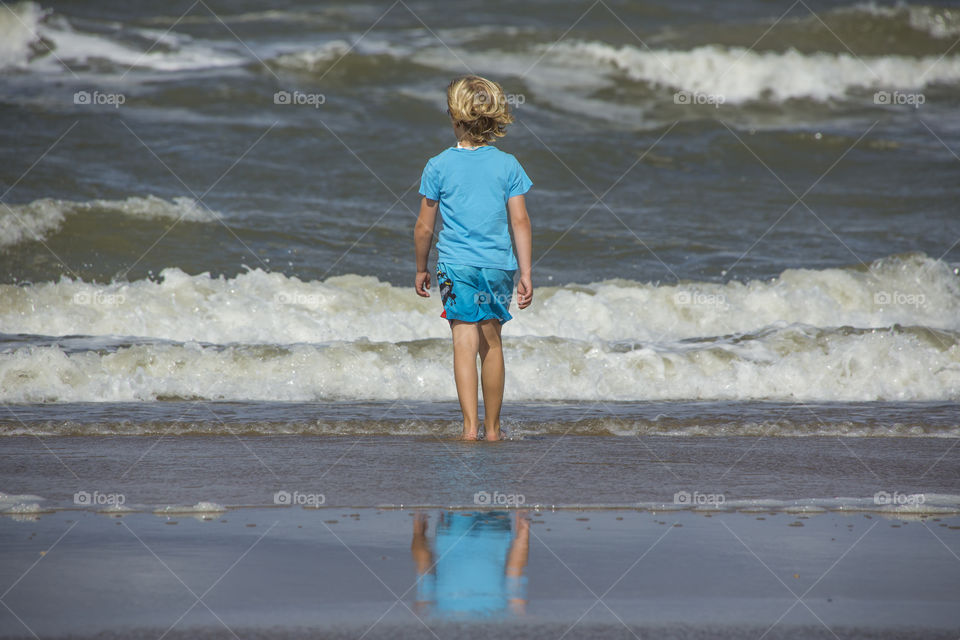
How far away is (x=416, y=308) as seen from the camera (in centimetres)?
915

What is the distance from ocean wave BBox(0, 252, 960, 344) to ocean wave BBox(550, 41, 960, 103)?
10.3 m

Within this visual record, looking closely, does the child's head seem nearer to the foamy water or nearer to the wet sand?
the wet sand

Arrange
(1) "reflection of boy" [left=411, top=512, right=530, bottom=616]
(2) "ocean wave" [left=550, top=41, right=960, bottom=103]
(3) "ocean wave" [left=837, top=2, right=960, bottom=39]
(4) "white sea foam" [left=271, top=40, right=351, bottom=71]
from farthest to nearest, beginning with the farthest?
(3) "ocean wave" [left=837, top=2, right=960, bottom=39] < (2) "ocean wave" [left=550, top=41, right=960, bottom=103] < (4) "white sea foam" [left=271, top=40, right=351, bottom=71] < (1) "reflection of boy" [left=411, top=512, right=530, bottom=616]

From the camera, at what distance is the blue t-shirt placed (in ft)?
16.0

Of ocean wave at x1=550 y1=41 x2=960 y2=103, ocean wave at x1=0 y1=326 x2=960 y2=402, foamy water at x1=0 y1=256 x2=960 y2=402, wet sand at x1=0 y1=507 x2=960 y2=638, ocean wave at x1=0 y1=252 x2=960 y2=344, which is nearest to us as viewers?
wet sand at x1=0 y1=507 x2=960 y2=638

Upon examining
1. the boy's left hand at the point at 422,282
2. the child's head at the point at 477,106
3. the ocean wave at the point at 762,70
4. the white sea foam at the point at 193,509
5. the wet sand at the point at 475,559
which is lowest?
the wet sand at the point at 475,559

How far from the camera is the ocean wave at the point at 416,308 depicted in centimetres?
860

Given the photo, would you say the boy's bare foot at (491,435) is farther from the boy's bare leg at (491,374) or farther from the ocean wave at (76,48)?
the ocean wave at (76,48)

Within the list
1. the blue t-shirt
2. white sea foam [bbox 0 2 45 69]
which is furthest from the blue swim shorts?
white sea foam [bbox 0 2 45 69]

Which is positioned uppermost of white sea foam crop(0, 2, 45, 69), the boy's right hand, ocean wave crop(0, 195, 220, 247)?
white sea foam crop(0, 2, 45, 69)

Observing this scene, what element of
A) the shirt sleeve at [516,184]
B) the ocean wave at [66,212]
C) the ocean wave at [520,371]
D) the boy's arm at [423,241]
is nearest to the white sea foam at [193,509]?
the boy's arm at [423,241]

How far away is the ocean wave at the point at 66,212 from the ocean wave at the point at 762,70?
10.2 meters

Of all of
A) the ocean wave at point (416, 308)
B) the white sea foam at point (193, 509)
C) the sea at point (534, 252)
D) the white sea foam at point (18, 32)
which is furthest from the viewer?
the white sea foam at point (18, 32)

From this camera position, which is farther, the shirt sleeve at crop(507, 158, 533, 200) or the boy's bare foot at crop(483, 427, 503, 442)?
the boy's bare foot at crop(483, 427, 503, 442)
